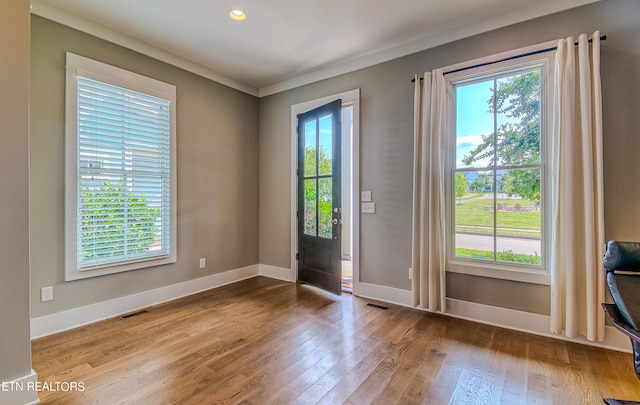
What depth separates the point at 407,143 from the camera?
3.16 m

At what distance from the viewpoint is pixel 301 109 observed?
13.3 ft

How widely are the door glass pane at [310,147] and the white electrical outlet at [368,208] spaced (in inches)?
33.0

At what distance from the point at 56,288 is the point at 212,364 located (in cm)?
167

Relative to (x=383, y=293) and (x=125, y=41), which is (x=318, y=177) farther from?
(x=125, y=41)

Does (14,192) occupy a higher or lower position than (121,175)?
lower

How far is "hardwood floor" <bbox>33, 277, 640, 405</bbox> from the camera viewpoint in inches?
68.9

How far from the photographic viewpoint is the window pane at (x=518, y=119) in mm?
2562

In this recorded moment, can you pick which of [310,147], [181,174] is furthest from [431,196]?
[181,174]

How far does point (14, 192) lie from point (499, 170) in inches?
139

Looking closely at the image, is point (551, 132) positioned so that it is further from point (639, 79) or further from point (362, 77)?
point (362, 77)

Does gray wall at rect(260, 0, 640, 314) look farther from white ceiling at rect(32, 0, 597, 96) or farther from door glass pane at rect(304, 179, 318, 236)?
door glass pane at rect(304, 179, 318, 236)

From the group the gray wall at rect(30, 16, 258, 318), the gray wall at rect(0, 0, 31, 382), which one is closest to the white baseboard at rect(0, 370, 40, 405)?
the gray wall at rect(0, 0, 31, 382)

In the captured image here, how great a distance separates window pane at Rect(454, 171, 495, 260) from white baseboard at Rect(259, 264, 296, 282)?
2.22 meters

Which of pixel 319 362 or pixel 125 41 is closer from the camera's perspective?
pixel 319 362
